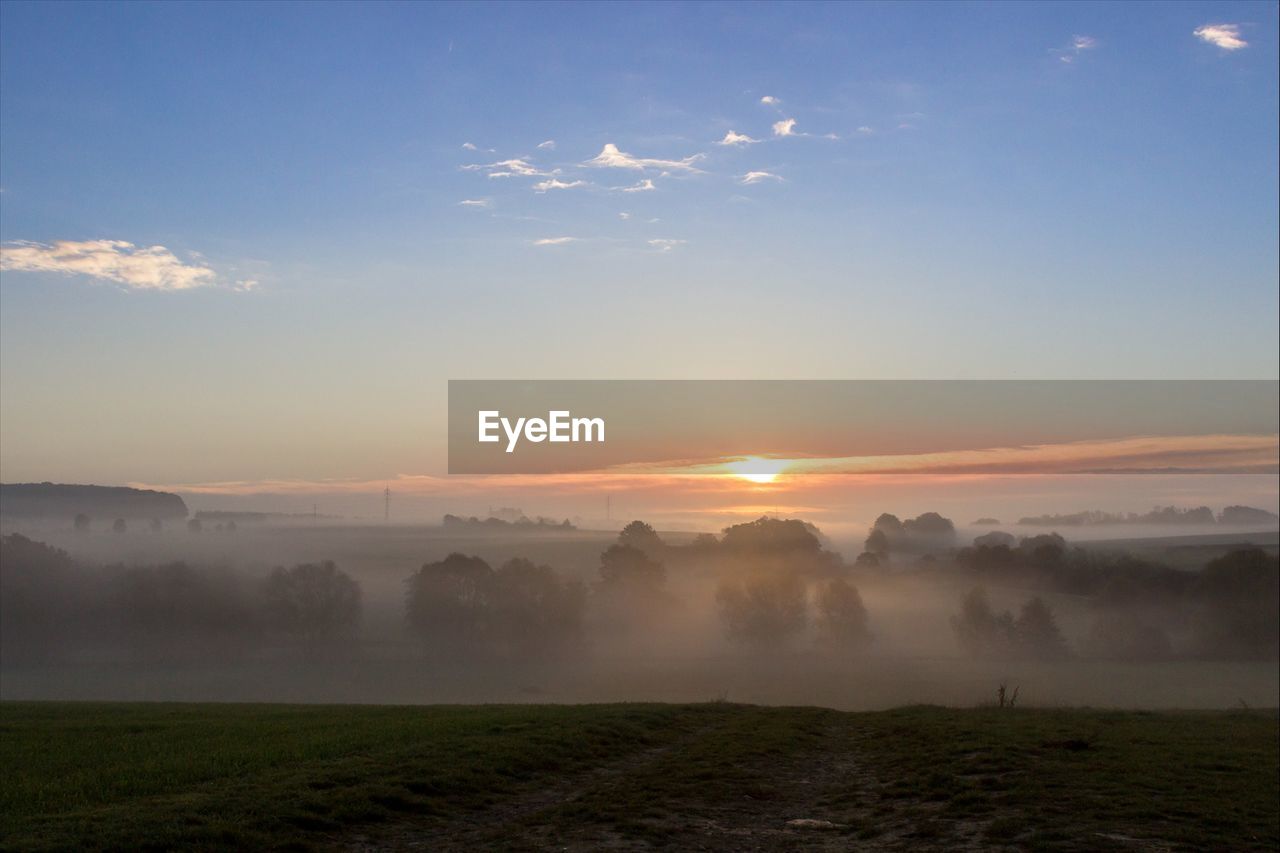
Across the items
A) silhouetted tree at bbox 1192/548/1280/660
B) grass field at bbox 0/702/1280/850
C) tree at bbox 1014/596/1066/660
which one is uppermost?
grass field at bbox 0/702/1280/850

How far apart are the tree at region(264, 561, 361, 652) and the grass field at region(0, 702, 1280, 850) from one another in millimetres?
121101

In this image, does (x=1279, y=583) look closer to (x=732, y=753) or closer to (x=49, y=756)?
(x=732, y=753)

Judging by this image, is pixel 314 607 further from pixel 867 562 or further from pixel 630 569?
pixel 867 562

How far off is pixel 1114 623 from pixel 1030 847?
139 m

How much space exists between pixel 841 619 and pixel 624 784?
137 meters

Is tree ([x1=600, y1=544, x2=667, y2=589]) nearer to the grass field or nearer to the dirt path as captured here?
the grass field

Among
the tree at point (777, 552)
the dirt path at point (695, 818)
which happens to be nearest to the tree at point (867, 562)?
the tree at point (777, 552)

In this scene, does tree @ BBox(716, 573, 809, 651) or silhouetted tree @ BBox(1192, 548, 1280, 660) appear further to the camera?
tree @ BBox(716, 573, 809, 651)

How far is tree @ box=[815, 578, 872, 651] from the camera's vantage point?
517 ft

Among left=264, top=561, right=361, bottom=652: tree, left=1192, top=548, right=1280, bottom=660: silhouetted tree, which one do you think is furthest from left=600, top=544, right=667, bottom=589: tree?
left=1192, top=548, right=1280, bottom=660: silhouetted tree

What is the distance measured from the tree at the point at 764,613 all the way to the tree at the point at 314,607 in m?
64.4

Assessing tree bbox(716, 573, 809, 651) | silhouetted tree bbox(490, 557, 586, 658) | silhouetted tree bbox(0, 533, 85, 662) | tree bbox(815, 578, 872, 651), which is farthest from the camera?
tree bbox(815, 578, 872, 651)

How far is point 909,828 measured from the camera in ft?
73.5

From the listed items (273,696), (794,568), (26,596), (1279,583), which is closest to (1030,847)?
(273,696)
